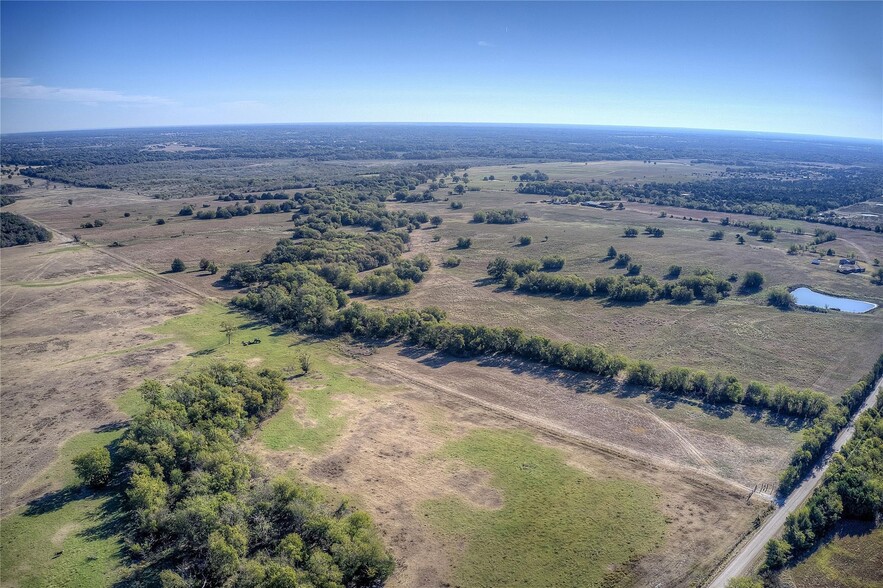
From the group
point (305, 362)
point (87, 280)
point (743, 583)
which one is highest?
point (87, 280)

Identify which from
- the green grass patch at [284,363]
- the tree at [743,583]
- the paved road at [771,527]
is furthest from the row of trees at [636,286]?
the tree at [743,583]

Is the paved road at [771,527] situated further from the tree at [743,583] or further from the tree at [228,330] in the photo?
the tree at [228,330]

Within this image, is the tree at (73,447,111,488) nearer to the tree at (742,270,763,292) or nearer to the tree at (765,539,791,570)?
the tree at (765,539,791,570)

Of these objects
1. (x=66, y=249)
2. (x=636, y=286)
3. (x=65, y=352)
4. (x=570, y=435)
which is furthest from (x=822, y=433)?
(x=66, y=249)

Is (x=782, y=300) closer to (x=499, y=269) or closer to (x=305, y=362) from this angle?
(x=499, y=269)

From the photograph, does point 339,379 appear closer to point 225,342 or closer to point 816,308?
point 225,342

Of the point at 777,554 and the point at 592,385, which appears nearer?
the point at 777,554
